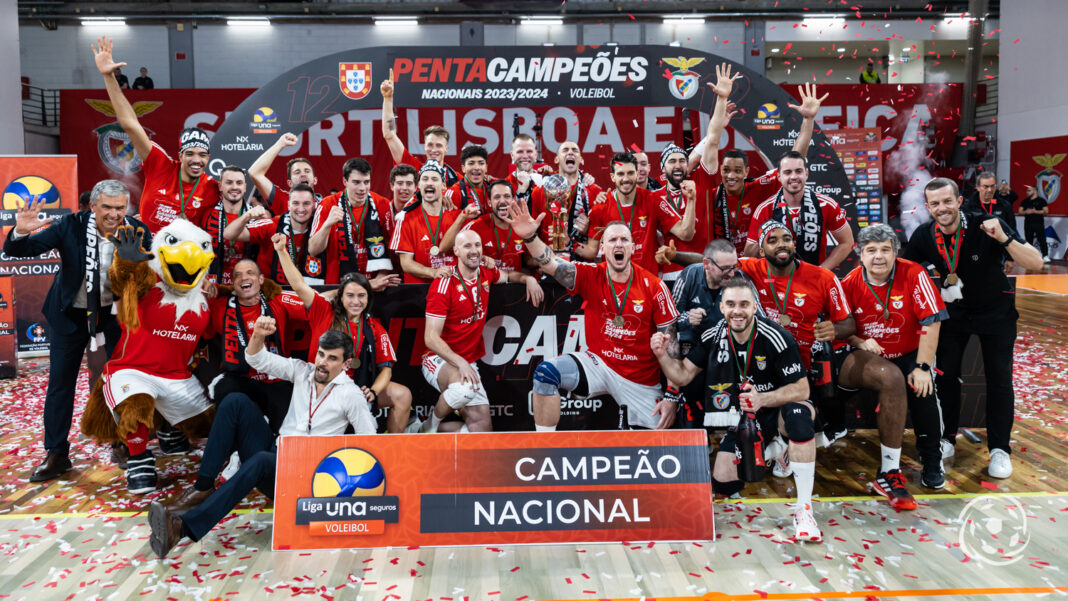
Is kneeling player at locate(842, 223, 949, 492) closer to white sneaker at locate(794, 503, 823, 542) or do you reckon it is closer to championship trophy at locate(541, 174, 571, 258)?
white sneaker at locate(794, 503, 823, 542)

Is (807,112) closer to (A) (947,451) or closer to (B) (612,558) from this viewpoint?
(A) (947,451)

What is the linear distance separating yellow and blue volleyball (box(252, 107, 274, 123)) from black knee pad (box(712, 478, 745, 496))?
19.5 ft

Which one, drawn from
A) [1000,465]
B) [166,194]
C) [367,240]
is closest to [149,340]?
[166,194]

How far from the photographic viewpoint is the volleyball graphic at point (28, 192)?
8930 mm

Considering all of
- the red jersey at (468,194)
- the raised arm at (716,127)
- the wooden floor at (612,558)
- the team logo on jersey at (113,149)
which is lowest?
the wooden floor at (612,558)

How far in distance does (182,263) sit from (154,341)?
0.56 meters

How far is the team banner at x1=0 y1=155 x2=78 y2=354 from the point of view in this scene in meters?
8.92

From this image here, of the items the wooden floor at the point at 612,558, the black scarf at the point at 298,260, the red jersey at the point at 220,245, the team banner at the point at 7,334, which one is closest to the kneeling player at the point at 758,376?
the wooden floor at the point at 612,558

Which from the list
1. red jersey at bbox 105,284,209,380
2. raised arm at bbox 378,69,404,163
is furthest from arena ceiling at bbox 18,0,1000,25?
red jersey at bbox 105,284,209,380

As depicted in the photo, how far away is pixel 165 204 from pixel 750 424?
4715 mm

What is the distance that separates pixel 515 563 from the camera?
4.07m

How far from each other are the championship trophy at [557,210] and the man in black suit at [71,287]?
9.62 ft

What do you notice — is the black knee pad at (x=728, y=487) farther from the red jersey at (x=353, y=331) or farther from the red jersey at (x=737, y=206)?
the red jersey at (x=737, y=206)

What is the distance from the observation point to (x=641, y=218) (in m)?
6.43
